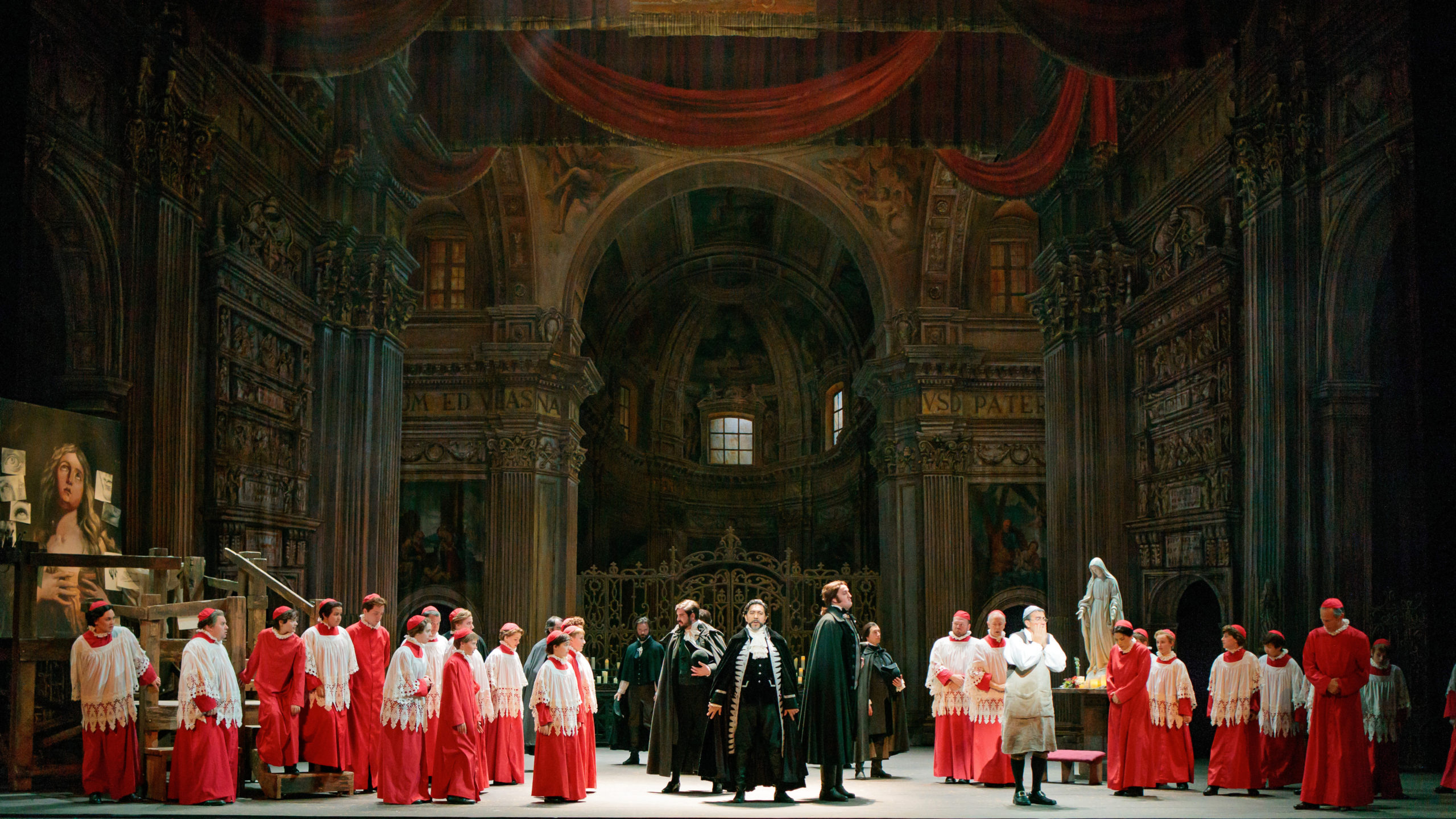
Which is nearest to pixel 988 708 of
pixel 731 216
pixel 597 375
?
pixel 597 375

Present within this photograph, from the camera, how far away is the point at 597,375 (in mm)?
25047

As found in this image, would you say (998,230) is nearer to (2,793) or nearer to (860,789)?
(860,789)

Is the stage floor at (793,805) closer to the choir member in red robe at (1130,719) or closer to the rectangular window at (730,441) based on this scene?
the choir member in red robe at (1130,719)

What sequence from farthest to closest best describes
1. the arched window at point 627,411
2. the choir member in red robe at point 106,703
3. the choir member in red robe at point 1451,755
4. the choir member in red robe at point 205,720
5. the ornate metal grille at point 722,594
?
the arched window at point 627,411 → the ornate metal grille at point 722,594 → the choir member in red robe at point 1451,755 → the choir member in red robe at point 205,720 → the choir member in red robe at point 106,703

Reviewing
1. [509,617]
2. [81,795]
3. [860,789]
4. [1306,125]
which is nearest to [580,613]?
[509,617]

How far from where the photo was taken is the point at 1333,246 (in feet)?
38.1

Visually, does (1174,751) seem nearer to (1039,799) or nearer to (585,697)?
(1039,799)

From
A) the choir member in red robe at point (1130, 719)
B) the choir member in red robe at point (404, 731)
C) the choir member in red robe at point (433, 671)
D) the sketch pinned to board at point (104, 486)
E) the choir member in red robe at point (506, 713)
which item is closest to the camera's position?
the choir member in red robe at point (404, 731)

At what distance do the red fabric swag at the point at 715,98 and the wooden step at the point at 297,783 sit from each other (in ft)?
24.0

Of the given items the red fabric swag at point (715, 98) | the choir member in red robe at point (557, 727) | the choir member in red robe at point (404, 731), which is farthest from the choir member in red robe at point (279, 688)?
the red fabric swag at point (715, 98)

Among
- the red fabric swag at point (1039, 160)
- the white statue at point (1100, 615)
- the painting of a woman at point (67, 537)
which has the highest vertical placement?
the red fabric swag at point (1039, 160)

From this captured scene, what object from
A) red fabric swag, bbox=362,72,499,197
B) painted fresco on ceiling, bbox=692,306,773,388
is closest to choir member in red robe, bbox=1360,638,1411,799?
red fabric swag, bbox=362,72,499,197

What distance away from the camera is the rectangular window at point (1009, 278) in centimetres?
2481

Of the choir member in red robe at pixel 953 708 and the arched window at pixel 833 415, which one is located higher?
the arched window at pixel 833 415
